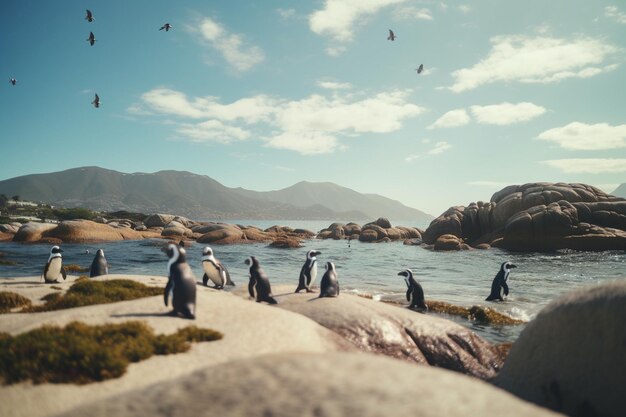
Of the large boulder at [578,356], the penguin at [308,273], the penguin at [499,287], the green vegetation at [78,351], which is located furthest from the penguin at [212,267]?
the penguin at [499,287]

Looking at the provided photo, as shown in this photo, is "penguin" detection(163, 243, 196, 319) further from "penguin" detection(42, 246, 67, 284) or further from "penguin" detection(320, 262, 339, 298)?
"penguin" detection(42, 246, 67, 284)

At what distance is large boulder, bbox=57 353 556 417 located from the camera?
123 inches

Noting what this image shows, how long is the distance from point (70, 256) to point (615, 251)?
204 ft

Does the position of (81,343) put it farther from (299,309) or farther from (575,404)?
(575,404)

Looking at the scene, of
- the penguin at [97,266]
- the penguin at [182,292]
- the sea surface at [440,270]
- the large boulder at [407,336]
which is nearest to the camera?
the penguin at [182,292]

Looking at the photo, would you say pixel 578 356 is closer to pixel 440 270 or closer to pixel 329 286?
pixel 329 286

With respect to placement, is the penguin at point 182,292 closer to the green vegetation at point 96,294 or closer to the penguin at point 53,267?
the green vegetation at point 96,294

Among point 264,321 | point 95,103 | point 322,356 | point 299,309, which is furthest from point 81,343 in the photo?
point 95,103

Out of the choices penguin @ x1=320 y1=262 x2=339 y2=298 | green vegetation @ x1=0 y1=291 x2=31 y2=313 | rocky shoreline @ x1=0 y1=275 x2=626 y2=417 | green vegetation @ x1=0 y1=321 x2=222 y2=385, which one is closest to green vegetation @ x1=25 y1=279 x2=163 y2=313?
green vegetation @ x1=0 y1=291 x2=31 y2=313

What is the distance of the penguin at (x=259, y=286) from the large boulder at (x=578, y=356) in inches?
313

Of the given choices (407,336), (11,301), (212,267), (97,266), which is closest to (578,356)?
(407,336)

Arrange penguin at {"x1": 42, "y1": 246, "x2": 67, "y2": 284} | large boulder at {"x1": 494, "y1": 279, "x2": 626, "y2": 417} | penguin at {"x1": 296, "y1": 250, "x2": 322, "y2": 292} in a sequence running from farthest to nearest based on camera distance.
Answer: penguin at {"x1": 42, "y1": 246, "x2": 67, "y2": 284} → penguin at {"x1": 296, "y1": 250, "x2": 322, "y2": 292} → large boulder at {"x1": 494, "y1": 279, "x2": 626, "y2": 417}

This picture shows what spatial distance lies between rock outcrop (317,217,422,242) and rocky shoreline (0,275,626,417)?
214ft

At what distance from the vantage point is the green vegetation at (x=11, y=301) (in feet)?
39.3
